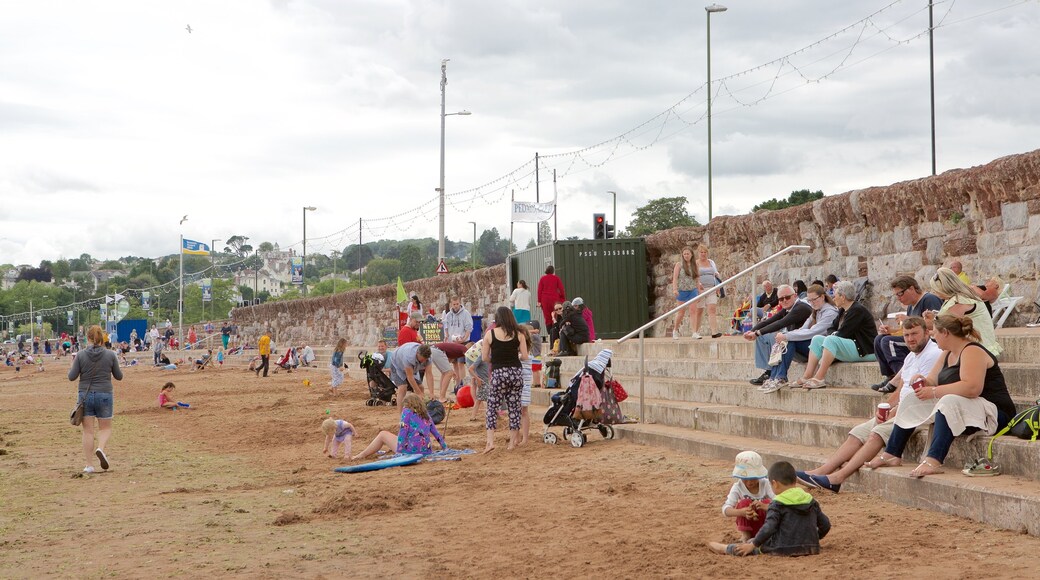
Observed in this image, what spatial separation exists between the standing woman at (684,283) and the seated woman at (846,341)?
194 inches

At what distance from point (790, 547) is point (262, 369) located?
91.3ft

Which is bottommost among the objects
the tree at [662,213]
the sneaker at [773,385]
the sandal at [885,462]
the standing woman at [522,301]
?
the sandal at [885,462]

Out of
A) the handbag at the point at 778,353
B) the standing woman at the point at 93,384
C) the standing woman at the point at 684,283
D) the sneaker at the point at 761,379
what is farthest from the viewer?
the standing woman at the point at 684,283

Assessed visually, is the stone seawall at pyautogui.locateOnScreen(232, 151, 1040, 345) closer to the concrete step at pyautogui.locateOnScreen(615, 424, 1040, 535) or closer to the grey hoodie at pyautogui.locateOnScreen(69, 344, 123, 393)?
the concrete step at pyautogui.locateOnScreen(615, 424, 1040, 535)

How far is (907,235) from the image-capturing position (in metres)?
11.4

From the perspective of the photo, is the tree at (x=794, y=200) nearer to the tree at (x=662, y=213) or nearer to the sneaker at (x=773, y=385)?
the tree at (x=662, y=213)

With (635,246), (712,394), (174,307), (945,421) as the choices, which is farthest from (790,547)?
(174,307)

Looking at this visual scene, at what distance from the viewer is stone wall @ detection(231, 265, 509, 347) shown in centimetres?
2436

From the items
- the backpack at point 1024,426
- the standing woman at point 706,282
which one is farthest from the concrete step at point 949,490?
the standing woman at point 706,282

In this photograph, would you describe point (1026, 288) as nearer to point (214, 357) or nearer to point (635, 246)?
point (635, 246)

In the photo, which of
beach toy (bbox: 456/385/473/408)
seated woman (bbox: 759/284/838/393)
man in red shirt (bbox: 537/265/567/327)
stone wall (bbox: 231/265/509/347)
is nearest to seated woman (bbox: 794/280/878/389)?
seated woman (bbox: 759/284/838/393)

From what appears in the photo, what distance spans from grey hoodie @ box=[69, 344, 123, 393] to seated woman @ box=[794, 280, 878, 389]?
6.77 m

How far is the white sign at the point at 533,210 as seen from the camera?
2589 cm

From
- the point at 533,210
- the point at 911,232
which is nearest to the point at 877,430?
the point at 911,232
